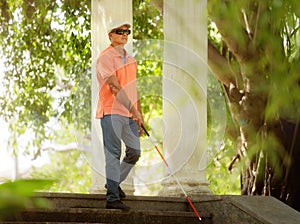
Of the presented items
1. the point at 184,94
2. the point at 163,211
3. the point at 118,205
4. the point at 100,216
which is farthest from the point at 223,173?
the point at 100,216

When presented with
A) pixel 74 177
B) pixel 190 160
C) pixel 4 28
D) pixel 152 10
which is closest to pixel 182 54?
pixel 190 160

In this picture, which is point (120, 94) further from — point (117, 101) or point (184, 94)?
point (184, 94)

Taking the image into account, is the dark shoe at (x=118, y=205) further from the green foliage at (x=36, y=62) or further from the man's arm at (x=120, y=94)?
the green foliage at (x=36, y=62)

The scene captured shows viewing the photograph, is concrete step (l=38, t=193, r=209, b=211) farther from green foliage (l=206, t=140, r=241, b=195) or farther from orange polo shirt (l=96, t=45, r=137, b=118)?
green foliage (l=206, t=140, r=241, b=195)

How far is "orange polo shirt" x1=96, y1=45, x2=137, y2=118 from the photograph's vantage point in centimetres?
561

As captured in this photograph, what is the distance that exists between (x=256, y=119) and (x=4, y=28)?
479 cm

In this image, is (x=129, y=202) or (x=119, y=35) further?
(x=129, y=202)

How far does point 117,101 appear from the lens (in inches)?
221

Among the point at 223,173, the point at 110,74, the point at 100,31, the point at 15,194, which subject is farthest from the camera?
the point at 223,173

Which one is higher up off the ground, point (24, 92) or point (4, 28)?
point (4, 28)

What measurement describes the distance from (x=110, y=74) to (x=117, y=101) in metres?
0.20

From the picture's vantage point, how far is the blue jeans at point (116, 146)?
566cm

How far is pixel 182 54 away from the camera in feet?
24.0

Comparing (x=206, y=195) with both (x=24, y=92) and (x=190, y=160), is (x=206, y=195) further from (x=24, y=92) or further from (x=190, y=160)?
(x=24, y=92)
